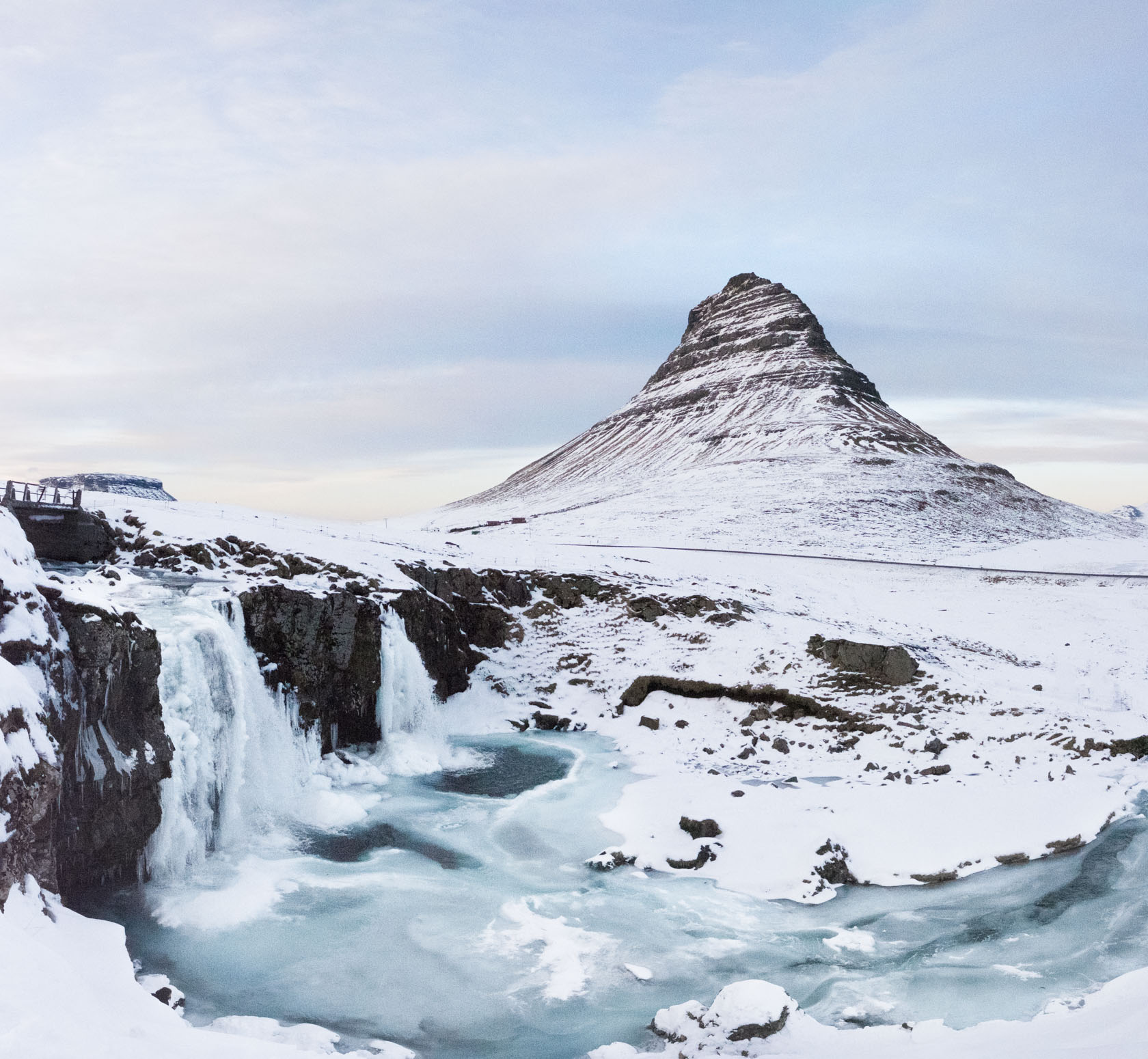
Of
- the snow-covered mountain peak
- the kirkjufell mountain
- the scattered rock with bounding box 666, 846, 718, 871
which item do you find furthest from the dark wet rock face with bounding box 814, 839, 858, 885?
the snow-covered mountain peak

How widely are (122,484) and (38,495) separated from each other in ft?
80.0

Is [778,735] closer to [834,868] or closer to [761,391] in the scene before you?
[834,868]

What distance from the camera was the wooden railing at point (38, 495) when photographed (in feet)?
82.7

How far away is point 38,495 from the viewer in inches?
1037

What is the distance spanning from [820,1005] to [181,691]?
13.6 metres

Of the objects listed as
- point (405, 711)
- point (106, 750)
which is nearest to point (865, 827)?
point (405, 711)

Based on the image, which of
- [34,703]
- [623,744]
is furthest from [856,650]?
[34,703]

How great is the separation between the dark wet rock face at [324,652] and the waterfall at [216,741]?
629 mm

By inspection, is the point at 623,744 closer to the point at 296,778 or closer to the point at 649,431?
the point at 296,778

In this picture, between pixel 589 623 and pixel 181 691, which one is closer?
pixel 181 691

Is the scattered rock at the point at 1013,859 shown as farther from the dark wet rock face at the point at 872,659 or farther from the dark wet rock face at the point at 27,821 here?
the dark wet rock face at the point at 27,821

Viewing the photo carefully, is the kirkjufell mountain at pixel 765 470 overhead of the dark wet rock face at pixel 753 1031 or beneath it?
overhead

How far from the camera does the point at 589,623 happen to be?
34.6m

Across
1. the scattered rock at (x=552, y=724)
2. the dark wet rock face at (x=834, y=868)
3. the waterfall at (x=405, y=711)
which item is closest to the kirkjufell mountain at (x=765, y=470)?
the scattered rock at (x=552, y=724)
